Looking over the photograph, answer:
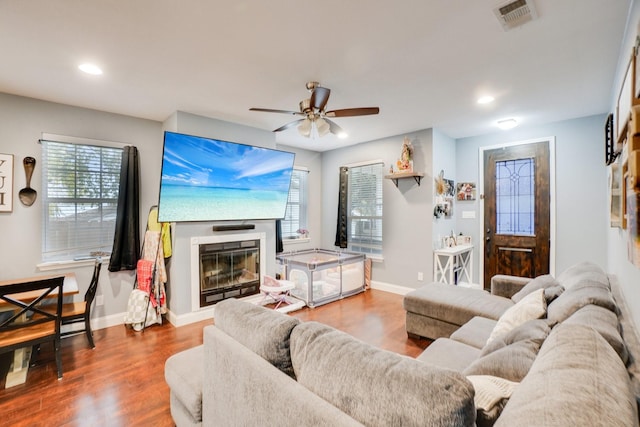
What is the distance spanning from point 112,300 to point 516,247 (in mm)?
5475

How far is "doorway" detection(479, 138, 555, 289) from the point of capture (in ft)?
13.1

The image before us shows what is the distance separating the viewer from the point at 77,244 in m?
3.30

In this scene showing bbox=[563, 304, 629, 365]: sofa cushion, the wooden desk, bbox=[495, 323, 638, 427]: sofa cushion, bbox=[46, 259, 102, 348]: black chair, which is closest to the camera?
bbox=[495, 323, 638, 427]: sofa cushion

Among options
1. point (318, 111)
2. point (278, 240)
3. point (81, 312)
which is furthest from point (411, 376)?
point (278, 240)

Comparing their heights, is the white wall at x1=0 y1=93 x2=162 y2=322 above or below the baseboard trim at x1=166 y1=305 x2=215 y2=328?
above

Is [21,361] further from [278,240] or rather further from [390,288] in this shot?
[390,288]

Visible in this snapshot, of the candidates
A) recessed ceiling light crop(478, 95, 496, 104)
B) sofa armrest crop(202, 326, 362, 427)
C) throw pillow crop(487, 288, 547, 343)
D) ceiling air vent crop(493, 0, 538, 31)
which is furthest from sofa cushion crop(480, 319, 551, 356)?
recessed ceiling light crop(478, 95, 496, 104)

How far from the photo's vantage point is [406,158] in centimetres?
436

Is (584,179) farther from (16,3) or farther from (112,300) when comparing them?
(112,300)

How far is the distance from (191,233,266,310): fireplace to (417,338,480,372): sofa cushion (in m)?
2.77

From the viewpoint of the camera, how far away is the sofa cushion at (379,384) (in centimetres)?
75

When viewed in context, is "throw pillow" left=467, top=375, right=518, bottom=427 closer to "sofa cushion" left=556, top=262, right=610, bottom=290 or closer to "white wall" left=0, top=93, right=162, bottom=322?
"sofa cushion" left=556, top=262, right=610, bottom=290

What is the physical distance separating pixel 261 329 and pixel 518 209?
4.37 meters

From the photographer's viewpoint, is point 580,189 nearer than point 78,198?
No
